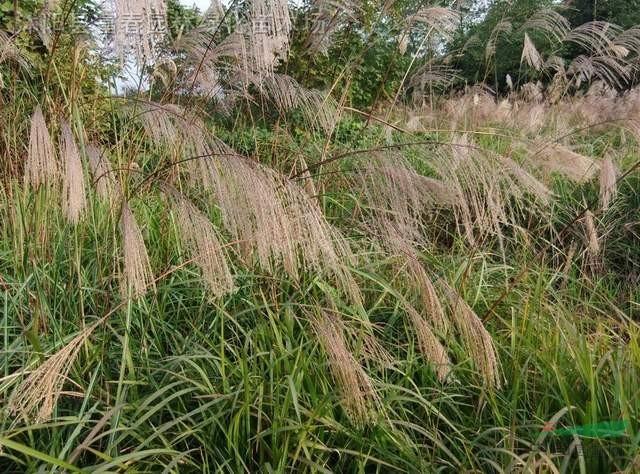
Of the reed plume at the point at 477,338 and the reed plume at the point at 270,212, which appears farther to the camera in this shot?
the reed plume at the point at 477,338

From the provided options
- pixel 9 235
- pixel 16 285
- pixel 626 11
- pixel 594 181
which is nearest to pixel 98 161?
pixel 16 285

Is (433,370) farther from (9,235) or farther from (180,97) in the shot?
(9,235)

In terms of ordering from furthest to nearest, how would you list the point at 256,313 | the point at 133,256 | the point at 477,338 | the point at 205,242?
the point at 256,313 → the point at 477,338 → the point at 205,242 → the point at 133,256

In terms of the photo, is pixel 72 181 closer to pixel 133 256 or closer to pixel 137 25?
pixel 133 256

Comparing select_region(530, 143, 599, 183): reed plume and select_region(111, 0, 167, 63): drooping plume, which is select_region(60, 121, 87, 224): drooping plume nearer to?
select_region(111, 0, 167, 63): drooping plume

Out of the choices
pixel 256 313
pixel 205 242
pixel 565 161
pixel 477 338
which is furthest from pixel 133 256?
pixel 565 161

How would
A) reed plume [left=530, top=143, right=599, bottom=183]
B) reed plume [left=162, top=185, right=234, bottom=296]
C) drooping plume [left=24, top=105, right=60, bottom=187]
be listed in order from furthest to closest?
reed plume [left=530, top=143, right=599, bottom=183], drooping plume [left=24, top=105, right=60, bottom=187], reed plume [left=162, top=185, right=234, bottom=296]

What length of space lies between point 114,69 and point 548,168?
1.88 metres

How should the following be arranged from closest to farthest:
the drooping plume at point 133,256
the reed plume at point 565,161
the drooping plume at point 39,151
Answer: the drooping plume at point 133,256 → the drooping plume at point 39,151 → the reed plume at point 565,161

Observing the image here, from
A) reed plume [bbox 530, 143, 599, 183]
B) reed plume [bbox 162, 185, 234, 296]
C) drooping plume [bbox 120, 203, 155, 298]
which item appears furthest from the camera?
reed plume [bbox 530, 143, 599, 183]

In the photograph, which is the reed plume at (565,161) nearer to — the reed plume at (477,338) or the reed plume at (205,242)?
the reed plume at (477,338)

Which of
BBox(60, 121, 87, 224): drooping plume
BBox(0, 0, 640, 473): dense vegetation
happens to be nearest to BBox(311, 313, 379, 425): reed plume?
BBox(0, 0, 640, 473): dense vegetation

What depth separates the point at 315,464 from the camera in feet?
5.19

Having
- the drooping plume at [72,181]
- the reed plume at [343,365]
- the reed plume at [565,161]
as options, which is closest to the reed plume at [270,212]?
the reed plume at [343,365]
